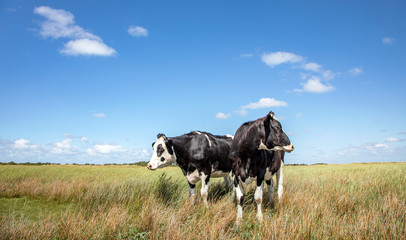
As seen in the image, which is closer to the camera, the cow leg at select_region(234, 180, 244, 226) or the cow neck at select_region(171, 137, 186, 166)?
the cow leg at select_region(234, 180, 244, 226)

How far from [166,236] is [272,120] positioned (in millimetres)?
3390

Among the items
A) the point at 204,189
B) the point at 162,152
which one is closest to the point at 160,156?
the point at 162,152

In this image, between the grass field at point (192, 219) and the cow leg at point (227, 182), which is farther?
the cow leg at point (227, 182)

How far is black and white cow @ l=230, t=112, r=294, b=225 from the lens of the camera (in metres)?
6.11

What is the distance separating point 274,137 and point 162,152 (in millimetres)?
3765

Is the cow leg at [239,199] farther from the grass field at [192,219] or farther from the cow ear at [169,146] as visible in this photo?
the cow ear at [169,146]

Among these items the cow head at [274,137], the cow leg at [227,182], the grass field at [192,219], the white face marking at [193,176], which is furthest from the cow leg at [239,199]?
the cow leg at [227,182]

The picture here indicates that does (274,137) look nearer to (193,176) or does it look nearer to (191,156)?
(191,156)

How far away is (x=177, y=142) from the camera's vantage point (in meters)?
8.60

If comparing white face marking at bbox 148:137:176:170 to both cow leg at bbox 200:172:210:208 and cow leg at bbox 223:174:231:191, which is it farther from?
cow leg at bbox 223:174:231:191

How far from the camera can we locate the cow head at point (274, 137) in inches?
237

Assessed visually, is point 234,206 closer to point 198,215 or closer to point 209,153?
point 198,215

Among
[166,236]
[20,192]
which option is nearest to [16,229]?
[166,236]

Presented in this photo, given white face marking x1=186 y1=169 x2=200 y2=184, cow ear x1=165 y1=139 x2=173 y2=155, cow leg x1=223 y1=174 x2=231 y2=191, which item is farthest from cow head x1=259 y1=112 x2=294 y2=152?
cow leg x1=223 y1=174 x2=231 y2=191
